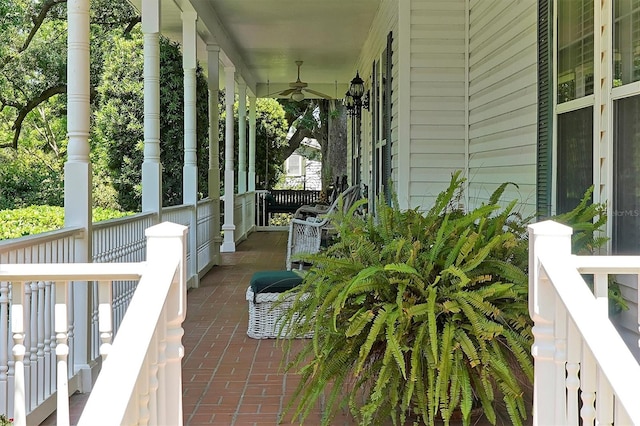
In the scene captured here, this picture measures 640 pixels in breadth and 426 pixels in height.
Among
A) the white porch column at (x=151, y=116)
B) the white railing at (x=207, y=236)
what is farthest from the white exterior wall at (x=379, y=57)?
the white railing at (x=207, y=236)

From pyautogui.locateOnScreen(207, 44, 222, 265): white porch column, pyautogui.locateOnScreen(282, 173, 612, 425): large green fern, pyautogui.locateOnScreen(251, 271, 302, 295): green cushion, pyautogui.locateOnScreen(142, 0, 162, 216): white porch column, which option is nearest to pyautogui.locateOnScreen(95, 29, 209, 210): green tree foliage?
pyautogui.locateOnScreen(207, 44, 222, 265): white porch column

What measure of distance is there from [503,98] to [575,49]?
4.15ft

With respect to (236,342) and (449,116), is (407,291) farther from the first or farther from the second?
(449,116)

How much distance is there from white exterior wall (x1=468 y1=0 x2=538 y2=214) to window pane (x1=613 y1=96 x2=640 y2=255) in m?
1.06

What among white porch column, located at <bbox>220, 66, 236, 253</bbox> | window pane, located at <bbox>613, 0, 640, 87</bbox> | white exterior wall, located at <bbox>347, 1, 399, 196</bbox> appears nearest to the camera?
window pane, located at <bbox>613, 0, 640, 87</bbox>

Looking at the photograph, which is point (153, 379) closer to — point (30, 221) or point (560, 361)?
point (560, 361)

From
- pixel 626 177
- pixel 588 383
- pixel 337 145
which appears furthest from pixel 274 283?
pixel 337 145

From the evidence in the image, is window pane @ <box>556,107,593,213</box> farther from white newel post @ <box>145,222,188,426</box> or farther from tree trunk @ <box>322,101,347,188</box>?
tree trunk @ <box>322,101,347,188</box>

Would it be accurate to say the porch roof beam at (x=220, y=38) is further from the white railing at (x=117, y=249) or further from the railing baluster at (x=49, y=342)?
the railing baluster at (x=49, y=342)

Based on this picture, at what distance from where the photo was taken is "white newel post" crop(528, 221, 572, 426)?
1862 mm

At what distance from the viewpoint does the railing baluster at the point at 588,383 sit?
5.21 feet

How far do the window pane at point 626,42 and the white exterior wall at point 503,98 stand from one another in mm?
1068

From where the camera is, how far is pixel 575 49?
3455 millimetres

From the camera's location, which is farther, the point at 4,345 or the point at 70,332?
the point at 70,332
